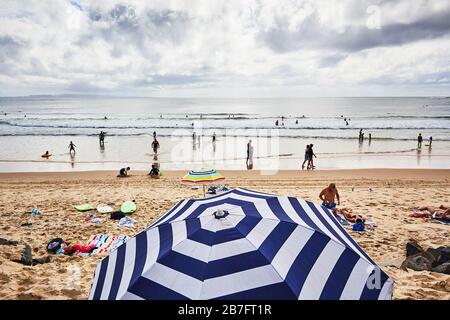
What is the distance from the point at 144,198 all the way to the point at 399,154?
21509 millimetres

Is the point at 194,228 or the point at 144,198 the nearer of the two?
the point at 194,228

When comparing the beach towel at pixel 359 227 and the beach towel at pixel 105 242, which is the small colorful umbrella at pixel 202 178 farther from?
the beach towel at pixel 359 227

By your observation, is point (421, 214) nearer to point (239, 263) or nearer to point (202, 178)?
point (202, 178)

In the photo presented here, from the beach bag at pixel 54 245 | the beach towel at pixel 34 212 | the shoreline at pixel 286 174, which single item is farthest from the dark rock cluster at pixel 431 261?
the shoreline at pixel 286 174

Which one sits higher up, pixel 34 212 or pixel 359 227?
pixel 34 212

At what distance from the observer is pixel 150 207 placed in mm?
11250

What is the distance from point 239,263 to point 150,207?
8.51 metres

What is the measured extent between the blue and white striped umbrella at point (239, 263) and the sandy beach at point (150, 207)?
257cm

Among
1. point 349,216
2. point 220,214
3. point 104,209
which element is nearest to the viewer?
point 220,214

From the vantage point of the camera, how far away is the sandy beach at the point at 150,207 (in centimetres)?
597

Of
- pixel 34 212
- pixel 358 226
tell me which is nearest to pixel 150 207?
pixel 34 212
